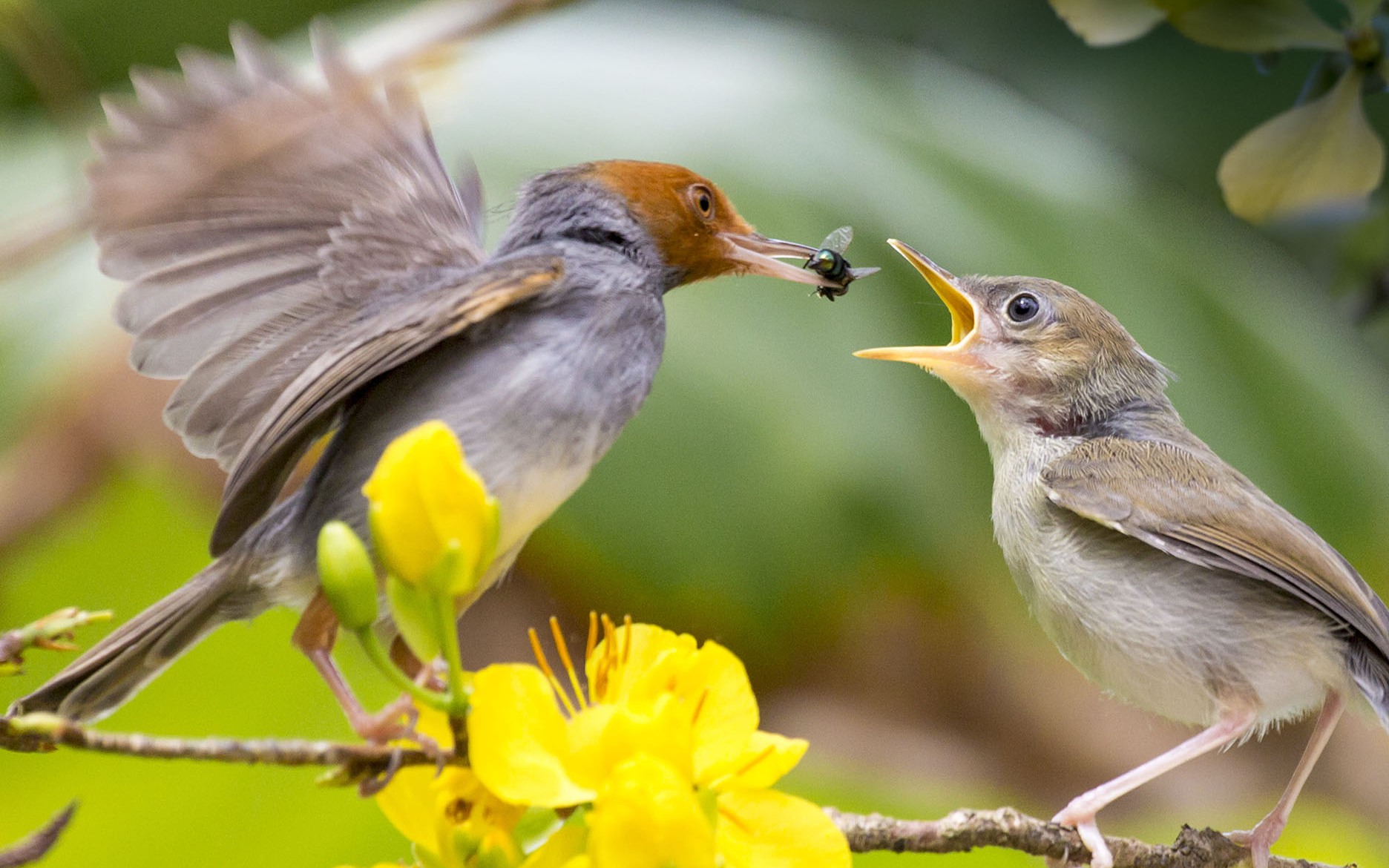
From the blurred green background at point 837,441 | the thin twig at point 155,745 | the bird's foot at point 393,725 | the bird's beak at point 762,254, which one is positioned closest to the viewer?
the thin twig at point 155,745

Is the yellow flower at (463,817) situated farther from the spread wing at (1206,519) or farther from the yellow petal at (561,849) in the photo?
the spread wing at (1206,519)

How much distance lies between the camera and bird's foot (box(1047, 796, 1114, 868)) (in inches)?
24.3

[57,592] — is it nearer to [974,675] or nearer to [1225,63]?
[974,675]

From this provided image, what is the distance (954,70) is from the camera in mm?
2207

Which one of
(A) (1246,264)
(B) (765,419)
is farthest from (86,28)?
(A) (1246,264)

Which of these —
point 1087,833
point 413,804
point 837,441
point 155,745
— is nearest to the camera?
point 155,745

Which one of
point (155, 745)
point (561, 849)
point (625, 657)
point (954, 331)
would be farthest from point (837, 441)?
point (155, 745)

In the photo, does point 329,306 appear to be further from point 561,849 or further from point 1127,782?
point 1127,782

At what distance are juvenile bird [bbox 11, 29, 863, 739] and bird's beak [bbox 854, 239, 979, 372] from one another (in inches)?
2.0

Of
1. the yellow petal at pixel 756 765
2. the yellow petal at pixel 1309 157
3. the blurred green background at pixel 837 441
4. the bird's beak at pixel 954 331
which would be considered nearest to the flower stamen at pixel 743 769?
the yellow petal at pixel 756 765

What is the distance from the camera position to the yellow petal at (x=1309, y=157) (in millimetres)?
688

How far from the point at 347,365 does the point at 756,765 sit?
25cm

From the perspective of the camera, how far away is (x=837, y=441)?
173 centimetres

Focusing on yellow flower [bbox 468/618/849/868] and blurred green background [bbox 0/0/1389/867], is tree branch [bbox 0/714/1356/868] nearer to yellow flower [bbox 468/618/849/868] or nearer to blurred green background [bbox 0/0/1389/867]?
yellow flower [bbox 468/618/849/868]
